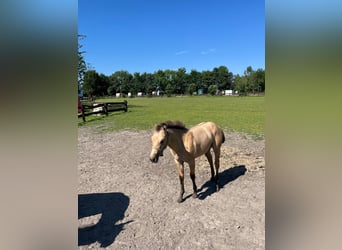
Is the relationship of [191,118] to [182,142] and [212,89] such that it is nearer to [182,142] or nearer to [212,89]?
[182,142]

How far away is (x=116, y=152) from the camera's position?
23.7 feet

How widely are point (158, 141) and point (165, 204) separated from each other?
1310 millimetres

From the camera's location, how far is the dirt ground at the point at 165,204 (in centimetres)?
302

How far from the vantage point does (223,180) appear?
5039 millimetres

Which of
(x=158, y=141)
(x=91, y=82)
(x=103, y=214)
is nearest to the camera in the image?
(x=158, y=141)

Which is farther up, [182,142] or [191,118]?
[182,142]

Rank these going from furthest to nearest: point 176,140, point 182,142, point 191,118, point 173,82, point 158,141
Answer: point 173,82, point 191,118, point 182,142, point 176,140, point 158,141

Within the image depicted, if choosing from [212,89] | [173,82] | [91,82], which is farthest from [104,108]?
[173,82]

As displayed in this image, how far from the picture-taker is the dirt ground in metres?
3.02

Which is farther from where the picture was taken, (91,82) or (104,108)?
(91,82)

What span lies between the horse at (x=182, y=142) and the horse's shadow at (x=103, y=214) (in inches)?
42.6
